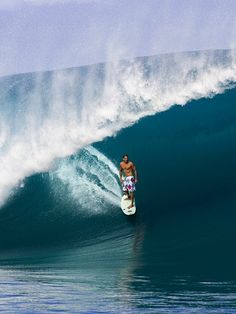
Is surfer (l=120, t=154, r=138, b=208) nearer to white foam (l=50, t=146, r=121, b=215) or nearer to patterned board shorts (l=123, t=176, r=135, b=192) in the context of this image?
patterned board shorts (l=123, t=176, r=135, b=192)

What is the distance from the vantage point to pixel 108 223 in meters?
11.2

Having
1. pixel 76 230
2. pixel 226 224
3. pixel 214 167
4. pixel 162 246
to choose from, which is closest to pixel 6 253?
pixel 76 230

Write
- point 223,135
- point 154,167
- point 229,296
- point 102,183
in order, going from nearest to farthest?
point 229,296 → point 102,183 → point 154,167 → point 223,135

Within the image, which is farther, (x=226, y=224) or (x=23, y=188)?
(x=23, y=188)

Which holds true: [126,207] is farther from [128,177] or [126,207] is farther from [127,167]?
[127,167]

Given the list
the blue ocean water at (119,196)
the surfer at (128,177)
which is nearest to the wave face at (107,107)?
the blue ocean water at (119,196)

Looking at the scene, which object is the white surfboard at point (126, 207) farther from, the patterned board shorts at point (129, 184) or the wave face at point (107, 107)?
the wave face at point (107, 107)

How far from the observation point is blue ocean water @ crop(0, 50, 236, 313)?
6.95 metres

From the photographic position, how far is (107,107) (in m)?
16.5

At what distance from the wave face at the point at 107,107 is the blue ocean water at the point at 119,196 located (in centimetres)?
4

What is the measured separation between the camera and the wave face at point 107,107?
14.9 meters

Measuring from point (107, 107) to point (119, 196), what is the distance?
188 inches

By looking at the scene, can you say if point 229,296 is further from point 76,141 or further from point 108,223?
point 76,141

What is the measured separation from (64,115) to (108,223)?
7838mm
